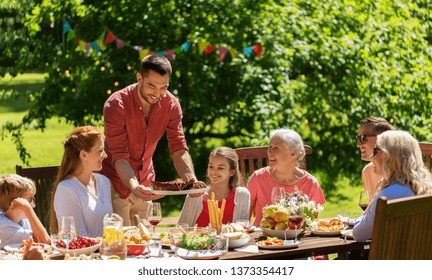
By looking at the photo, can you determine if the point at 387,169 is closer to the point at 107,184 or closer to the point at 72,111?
the point at 107,184

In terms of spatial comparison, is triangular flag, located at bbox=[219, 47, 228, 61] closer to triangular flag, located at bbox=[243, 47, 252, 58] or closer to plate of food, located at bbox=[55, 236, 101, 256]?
triangular flag, located at bbox=[243, 47, 252, 58]

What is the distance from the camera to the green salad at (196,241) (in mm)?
4488

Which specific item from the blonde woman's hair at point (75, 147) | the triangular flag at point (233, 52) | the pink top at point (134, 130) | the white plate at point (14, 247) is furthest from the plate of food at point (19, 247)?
the triangular flag at point (233, 52)

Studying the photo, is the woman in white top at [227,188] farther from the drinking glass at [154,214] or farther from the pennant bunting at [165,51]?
the pennant bunting at [165,51]

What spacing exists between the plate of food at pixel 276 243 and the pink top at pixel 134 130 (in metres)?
1.19

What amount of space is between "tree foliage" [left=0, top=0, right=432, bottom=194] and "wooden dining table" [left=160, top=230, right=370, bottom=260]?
3593mm

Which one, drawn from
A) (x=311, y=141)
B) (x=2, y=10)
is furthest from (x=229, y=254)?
(x=2, y=10)

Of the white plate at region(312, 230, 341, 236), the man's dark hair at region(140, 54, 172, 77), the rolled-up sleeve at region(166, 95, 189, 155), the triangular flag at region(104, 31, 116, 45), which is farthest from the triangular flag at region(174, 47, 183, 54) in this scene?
the white plate at region(312, 230, 341, 236)

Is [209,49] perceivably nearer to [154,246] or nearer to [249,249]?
[249,249]

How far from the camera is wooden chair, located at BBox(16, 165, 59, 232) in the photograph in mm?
5727

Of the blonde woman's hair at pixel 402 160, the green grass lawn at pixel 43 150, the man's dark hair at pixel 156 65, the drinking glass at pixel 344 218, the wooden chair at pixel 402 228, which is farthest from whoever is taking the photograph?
the green grass lawn at pixel 43 150

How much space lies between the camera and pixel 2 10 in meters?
10.4

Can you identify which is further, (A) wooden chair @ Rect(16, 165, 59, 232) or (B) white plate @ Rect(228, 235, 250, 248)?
(A) wooden chair @ Rect(16, 165, 59, 232)

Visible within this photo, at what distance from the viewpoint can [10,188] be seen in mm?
5035
